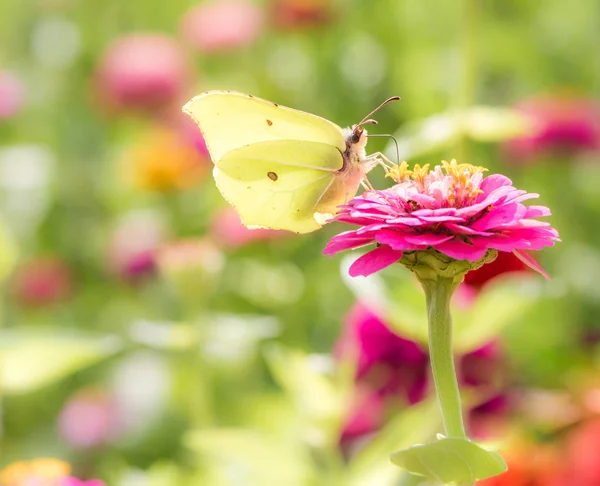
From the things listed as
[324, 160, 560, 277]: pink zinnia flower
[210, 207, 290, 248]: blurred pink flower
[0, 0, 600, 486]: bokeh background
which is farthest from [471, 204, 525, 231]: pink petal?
[210, 207, 290, 248]: blurred pink flower

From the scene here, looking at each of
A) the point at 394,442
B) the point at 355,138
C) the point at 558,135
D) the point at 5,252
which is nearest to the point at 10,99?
the point at 558,135

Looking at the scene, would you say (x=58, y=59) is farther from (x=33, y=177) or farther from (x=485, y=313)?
(x=485, y=313)

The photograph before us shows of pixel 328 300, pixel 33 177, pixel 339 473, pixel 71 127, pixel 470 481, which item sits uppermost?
pixel 71 127

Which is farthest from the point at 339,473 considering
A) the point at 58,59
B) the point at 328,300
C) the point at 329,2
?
the point at 58,59

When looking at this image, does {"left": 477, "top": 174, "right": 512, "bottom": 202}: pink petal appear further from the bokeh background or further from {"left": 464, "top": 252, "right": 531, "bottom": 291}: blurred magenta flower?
{"left": 464, "top": 252, "right": 531, "bottom": 291}: blurred magenta flower

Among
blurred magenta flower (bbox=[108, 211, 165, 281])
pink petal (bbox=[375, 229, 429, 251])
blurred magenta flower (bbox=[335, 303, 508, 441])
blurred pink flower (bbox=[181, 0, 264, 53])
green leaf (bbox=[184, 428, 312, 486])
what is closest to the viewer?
pink petal (bbox=[375, 229, 429, 251])

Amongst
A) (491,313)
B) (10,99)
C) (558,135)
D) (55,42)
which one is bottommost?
(491,313)

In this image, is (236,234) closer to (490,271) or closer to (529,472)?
(490,271)
